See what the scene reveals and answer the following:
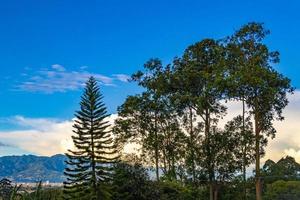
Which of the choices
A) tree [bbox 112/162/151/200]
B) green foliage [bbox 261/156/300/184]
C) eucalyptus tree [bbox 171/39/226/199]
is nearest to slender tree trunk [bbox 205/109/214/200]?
eucalyptus tree [bbox 171/39/226/199]

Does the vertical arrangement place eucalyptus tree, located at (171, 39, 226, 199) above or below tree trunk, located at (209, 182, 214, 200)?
above

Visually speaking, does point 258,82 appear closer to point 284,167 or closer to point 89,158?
point 89,158

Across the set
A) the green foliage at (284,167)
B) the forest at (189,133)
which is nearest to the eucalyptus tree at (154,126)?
the forest at (189,133)

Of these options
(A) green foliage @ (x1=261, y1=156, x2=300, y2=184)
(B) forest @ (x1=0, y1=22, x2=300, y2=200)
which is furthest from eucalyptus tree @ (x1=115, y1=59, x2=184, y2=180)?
(A) green foliage @ (x1=261, y1=156, x2=300, y2=184)

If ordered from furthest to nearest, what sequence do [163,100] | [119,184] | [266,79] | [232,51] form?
[163,100] < [232,51] < [266,79] < [119,184]

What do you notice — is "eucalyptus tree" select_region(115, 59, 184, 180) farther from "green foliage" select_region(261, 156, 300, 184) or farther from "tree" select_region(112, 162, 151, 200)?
"green foliage" select_region(261, 156, 300, 184)

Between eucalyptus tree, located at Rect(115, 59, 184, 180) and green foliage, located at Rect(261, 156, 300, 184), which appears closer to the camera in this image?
eucalyptus tree, located at Rect(115, 59, 184, 180)

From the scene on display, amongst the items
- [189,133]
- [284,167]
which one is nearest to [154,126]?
[189,133]

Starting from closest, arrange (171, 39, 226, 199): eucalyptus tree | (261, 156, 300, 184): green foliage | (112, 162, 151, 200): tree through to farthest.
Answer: (112, 162, 151, 200): tree < (171, 39, 226, 199): eucalyptus tree < (261, 156, 300, 184): green foliage

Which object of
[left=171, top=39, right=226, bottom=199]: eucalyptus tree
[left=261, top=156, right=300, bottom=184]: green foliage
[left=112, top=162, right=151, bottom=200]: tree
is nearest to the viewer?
[left=112, top=162, right=151, bottom=200]: tree

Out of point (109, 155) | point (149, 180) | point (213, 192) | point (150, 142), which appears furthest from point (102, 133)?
point (213, 192)

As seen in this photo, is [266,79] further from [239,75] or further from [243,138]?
[243,138]

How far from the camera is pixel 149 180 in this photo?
1233 inches

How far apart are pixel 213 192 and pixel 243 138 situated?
185 inches
